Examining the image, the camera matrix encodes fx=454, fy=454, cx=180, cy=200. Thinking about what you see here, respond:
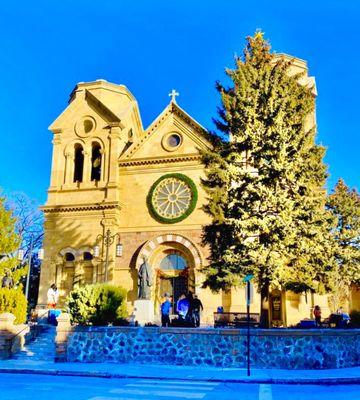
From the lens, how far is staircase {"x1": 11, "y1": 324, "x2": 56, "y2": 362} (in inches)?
729

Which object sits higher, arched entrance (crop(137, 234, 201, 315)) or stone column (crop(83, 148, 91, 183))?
stone column (crop(83, 148, 91, 183))

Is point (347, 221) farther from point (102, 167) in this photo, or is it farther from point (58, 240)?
point (58, 240)

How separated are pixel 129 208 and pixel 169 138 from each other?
541 centimetres

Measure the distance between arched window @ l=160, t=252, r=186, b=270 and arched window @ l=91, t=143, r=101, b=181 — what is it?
7.97m

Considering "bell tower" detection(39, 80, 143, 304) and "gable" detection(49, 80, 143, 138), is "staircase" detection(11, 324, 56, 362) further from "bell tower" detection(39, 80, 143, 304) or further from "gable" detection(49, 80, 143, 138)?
"gable" detection(49, 80, 143, 138)

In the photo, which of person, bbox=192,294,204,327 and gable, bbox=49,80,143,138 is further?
gable, bbox=49,80,143,138

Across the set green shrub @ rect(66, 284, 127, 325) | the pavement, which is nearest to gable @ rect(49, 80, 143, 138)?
green shrub @ rect(66, 284, 127, 325)

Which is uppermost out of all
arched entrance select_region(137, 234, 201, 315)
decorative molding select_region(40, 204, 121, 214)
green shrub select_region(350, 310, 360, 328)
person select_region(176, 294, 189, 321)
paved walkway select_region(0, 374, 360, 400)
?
decorative molding select_region(40, 204, 121, 214)

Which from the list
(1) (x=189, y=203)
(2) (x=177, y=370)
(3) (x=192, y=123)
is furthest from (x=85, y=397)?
(3) (x=192, y=123)

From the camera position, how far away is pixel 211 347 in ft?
52.1

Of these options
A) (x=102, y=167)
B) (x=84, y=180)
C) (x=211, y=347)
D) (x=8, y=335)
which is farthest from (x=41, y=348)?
(x=102, y=167)

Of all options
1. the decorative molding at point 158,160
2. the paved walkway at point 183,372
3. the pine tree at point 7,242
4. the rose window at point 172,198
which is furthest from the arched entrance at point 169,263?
the paved walkway at point 183,372

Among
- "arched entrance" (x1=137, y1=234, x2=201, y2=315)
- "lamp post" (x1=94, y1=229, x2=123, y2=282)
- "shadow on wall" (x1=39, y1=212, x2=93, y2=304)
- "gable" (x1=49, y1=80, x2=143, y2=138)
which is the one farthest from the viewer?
"gable" (x1=49, y1=80, x2=143, y2=138)

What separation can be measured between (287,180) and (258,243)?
2.73 meters
